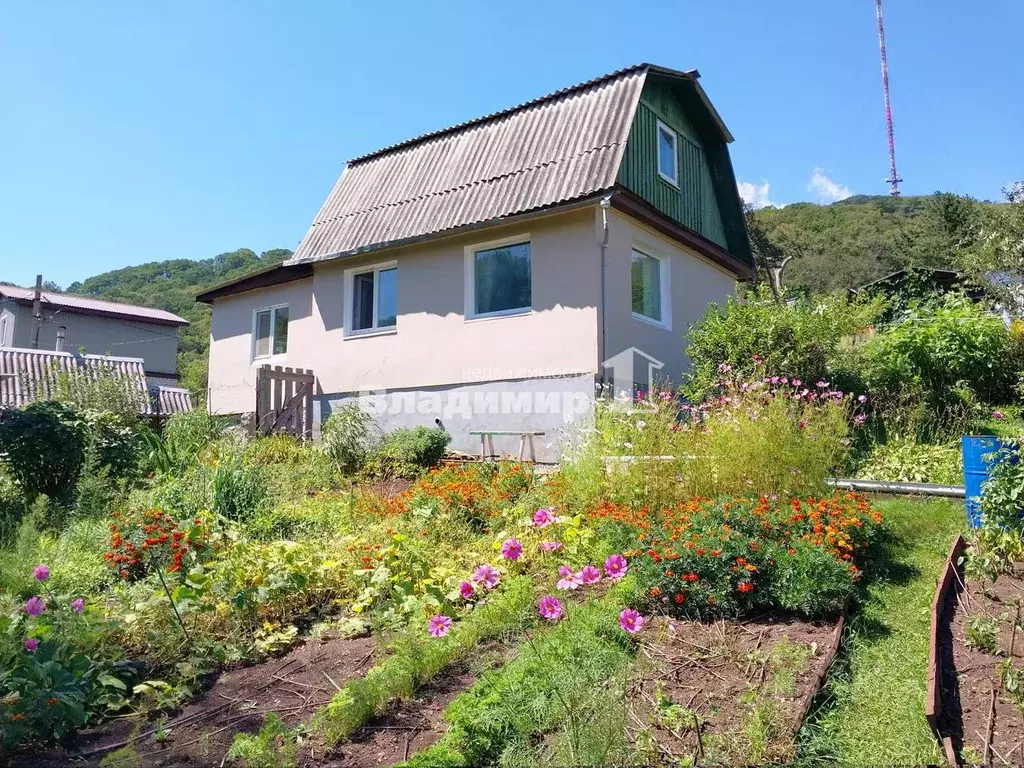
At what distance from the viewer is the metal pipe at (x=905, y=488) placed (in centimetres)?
645

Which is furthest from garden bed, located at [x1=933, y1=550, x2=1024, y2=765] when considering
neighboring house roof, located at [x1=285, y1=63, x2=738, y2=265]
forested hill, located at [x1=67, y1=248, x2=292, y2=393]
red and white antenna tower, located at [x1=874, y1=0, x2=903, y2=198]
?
forested hill, located at [x1=67, y1=248, x2=292, y2=393]

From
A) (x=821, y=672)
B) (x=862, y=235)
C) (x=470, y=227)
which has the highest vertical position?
(x=862, y=235)

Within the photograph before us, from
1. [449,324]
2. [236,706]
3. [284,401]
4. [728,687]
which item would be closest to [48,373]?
[284,401]

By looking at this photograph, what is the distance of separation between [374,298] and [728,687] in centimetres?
1028

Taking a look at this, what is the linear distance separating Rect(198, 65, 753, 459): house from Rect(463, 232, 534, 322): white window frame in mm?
25

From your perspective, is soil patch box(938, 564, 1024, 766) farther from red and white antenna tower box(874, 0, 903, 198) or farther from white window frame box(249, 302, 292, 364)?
red and white antenna tower box(874, 0, 903, 198)

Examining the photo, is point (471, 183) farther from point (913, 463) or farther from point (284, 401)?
point (913, 463)

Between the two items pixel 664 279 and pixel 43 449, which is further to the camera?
pixel 664 279

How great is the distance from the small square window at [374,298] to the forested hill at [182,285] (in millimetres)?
29831

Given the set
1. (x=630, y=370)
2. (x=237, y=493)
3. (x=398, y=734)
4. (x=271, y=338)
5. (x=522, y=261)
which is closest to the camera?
(x=398, y=734)

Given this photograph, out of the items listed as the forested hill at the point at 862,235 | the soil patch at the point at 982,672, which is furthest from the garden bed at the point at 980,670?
the forested hill at the point at 862,235

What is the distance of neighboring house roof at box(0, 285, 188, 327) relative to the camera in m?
30.9

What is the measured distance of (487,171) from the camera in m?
11.3

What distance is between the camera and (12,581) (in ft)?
13.6
